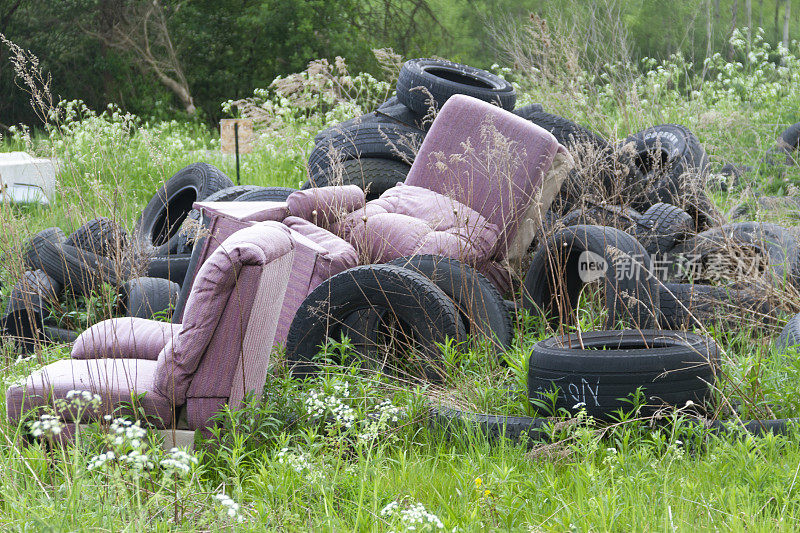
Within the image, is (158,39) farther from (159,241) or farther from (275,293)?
(275,293)

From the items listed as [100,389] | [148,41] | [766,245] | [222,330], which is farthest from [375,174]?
[148,41]

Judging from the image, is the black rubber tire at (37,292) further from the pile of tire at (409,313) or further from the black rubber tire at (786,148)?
the black rubber tire at (786,148)

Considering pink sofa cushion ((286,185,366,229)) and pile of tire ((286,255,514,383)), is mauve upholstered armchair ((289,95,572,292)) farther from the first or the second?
pile of tire ((286,255,514,383))

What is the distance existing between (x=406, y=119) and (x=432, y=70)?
669 mm

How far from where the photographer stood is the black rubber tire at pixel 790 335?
147 inches

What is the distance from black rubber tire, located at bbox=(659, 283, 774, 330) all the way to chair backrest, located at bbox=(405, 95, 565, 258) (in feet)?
3.13

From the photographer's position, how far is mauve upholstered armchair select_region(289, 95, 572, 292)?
4.58m

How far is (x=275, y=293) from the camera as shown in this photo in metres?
3.24

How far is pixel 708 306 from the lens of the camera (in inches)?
173

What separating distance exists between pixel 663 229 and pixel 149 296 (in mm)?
3161

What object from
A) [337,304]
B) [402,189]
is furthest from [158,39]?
[337,304]

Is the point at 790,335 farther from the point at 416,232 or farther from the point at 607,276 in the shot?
the point at 416,232

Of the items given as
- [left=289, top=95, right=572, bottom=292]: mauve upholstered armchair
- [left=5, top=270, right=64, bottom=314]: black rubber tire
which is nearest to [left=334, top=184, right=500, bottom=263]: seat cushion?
[left=289, top=95, right=572, bottom=292]: mauve upholstered armchair

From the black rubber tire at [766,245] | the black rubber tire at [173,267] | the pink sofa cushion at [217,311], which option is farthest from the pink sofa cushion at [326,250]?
the black rubber tire at [766,245]
